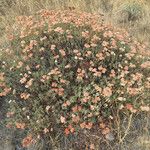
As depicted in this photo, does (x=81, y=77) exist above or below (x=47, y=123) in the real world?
above

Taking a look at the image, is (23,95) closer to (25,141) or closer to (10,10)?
(25,141)

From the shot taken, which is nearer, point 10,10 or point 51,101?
point 51,101

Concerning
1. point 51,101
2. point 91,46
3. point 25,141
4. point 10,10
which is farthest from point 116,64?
point 10,10

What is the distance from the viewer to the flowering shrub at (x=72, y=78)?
14.3ft

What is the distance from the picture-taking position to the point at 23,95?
4.42 m

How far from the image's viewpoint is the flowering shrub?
437cm

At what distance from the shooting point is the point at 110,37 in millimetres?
4953

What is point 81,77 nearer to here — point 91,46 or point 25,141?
point 91,46

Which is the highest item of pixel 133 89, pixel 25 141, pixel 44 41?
pixel 44 41

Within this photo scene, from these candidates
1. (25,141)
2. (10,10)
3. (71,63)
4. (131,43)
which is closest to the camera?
(25,141)

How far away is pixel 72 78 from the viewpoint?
4.53 m

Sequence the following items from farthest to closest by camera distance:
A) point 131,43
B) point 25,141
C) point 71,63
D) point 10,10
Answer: point 10,10 < point 131,43 < point 71,63 < point 25,141

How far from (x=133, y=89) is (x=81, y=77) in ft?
1.87

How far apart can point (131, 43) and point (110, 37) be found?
1.11 ft
